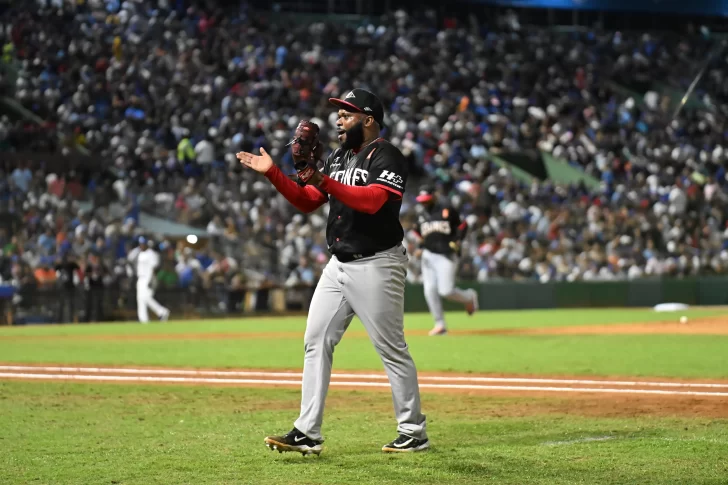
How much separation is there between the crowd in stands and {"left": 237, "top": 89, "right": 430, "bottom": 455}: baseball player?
1764 centimetres

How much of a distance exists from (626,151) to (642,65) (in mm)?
6020

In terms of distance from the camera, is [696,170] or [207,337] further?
[696,170]

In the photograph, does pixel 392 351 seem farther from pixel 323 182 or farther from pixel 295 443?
pixel 323 182

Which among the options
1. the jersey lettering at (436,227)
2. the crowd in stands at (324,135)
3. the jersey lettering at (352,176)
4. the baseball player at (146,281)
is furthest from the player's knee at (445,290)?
the jersey lettering at (352,176)

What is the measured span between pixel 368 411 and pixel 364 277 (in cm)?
245

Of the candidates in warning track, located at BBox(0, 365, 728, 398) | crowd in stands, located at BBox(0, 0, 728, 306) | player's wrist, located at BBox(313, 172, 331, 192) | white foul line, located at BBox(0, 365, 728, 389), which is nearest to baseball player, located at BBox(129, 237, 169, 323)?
crowd in stands, located at BBox(0, 0, 728, 306)

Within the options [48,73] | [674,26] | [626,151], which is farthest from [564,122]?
[48,73]

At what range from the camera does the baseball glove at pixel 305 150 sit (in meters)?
6.14

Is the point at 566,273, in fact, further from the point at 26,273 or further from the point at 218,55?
the point at 26,273

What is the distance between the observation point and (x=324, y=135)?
29.1 meters

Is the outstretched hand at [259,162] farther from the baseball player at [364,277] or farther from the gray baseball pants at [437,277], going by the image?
the gray baseball pants at [437,277]

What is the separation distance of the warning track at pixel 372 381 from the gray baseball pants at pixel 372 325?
3.59m

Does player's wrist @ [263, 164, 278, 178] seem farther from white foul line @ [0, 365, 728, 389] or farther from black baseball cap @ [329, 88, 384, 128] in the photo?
white foul line @ [0, 365, 728, 389]

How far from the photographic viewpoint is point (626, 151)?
3466 centimetres
